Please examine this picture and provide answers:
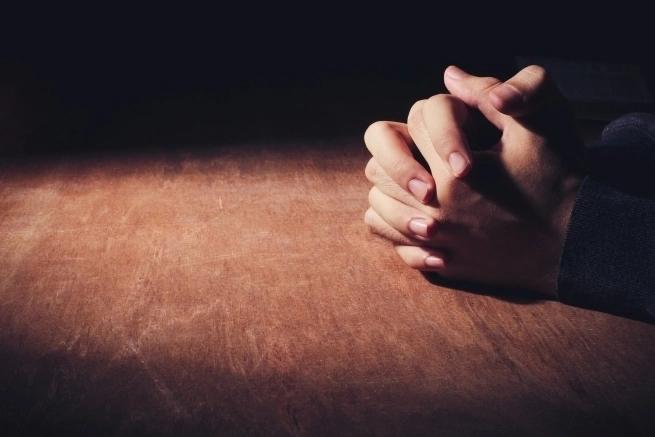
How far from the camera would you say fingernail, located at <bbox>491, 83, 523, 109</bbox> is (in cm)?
74

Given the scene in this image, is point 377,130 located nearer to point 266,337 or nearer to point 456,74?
point 456,74

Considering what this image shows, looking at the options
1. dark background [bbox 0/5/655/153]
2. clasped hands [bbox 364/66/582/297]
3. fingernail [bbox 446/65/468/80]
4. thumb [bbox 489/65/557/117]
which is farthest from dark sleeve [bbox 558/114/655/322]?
dark background [bbox 0/5/655/153]

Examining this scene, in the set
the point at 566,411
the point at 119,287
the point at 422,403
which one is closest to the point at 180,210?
the point at 119,287

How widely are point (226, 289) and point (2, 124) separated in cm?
121

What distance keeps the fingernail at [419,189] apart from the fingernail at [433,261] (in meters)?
0.10

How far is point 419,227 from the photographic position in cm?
81

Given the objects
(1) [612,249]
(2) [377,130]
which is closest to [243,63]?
(2) [377,130]

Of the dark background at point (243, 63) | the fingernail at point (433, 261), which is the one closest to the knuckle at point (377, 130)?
the fingernail at point (433, 261)

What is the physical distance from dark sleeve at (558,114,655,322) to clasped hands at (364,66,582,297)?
0.02 m

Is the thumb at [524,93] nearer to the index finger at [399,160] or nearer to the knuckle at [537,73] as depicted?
the knuckle at [537,73]

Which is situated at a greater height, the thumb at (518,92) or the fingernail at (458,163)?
A: the thumb at (518,92)

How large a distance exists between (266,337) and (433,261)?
295mm

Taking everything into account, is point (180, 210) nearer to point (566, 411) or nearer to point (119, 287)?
point (119, 287)

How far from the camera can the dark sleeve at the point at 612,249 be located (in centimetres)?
75
